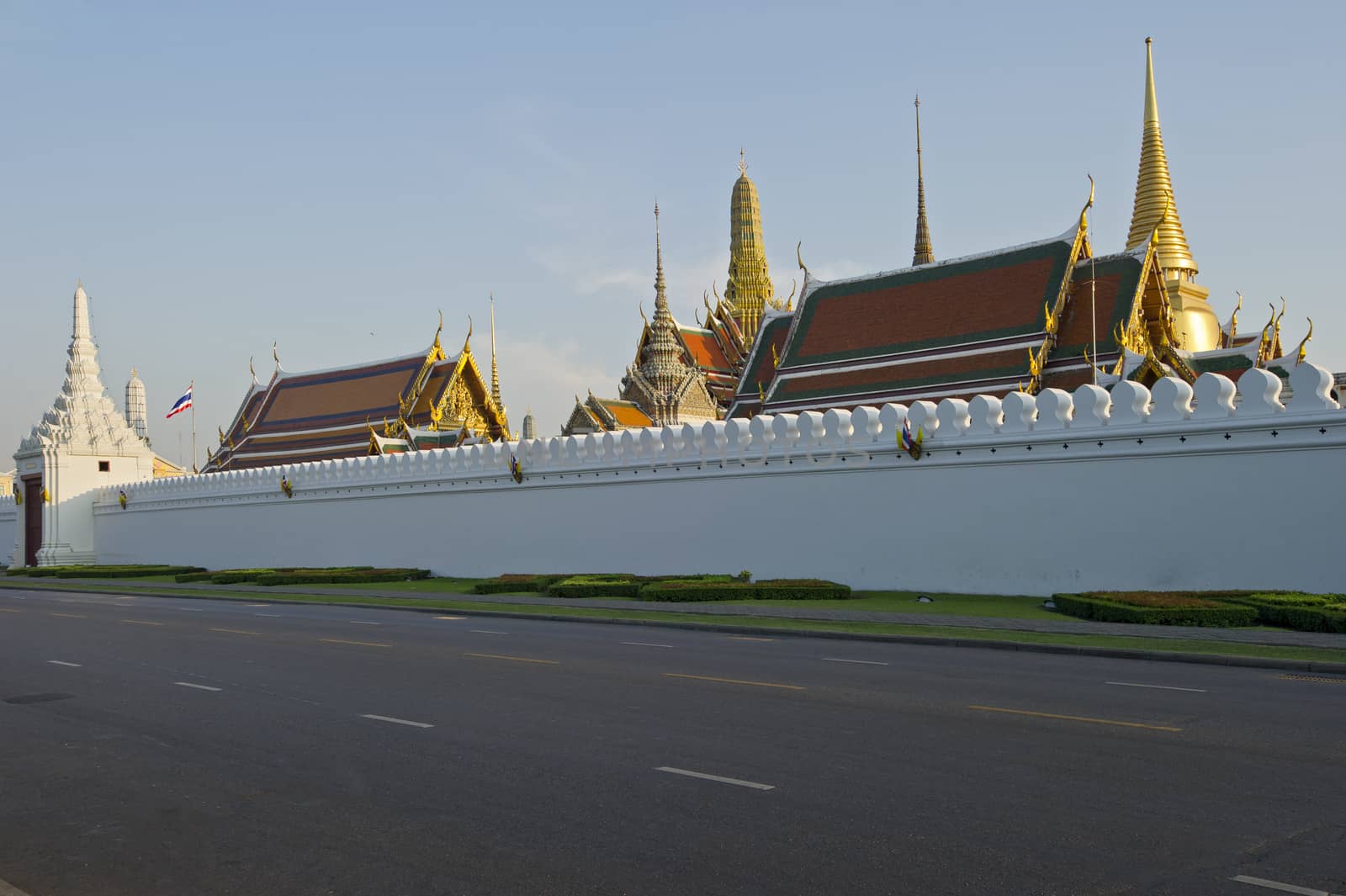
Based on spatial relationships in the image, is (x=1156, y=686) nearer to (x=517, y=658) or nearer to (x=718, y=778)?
(x=718, y=778)

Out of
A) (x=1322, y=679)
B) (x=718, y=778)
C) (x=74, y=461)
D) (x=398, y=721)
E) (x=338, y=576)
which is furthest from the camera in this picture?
(x=74, y=461)

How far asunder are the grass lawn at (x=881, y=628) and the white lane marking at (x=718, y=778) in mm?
7929

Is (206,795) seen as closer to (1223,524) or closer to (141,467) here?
(1223,524)

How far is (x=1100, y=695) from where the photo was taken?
10.4 metres

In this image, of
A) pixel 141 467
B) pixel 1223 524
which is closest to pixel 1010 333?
pixel 1223 524

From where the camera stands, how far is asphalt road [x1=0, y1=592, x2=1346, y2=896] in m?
5.60

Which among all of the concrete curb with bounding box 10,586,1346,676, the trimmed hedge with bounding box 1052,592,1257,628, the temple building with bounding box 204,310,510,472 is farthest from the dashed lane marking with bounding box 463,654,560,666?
the temple building with bounding box 204,310,510,472

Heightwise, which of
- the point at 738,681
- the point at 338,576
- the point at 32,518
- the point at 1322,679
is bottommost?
the point at 1322,679

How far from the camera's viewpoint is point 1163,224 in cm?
5256

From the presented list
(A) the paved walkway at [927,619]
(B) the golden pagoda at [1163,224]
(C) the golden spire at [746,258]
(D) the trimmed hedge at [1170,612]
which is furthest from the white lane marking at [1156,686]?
(C) the golden spire at [746,258]

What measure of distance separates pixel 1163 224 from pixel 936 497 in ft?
119

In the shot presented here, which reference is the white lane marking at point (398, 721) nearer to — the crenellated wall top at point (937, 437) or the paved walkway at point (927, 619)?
the paved walkway at point (927, 619)

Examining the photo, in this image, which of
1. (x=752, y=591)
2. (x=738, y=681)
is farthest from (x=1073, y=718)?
Result: (x=752, y=591)

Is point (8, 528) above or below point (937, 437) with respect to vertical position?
below
